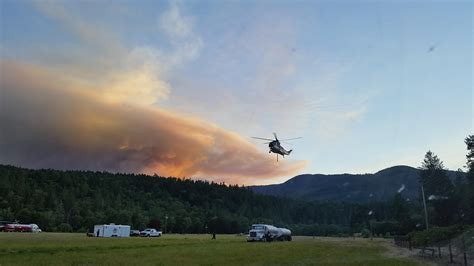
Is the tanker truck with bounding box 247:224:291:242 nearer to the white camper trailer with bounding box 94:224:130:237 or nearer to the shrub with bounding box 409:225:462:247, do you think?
the shrub with bounding box 409:225:462:247

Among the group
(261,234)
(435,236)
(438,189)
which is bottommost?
(435,236)

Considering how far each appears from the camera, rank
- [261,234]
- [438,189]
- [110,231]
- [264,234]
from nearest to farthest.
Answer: [261,234]
[264,234]
[110,231]
[438,189]

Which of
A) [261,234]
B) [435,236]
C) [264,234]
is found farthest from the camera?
[264,234]

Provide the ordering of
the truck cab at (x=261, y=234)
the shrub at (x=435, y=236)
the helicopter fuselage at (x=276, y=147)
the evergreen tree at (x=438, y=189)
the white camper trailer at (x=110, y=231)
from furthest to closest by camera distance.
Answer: the evergreen tree at (x=438, y=189)
the white camper trailer at (x=110, y=231)
the truck cab at (x=261, y=234)
the helicopter fuselage at (x=276, y=147)
the shrub at (x=435, y=236)

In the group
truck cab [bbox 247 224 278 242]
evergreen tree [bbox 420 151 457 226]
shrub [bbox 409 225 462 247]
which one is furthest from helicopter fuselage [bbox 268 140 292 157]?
evergreen tree [bbox 420 151 457 226]

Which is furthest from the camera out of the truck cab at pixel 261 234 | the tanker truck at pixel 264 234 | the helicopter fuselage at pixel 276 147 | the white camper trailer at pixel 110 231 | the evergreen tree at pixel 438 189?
the evergreen tree at pixel 438 189

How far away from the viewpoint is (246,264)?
1403 inches

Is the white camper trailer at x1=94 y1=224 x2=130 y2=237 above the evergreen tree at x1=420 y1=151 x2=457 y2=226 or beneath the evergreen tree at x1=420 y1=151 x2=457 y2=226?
beneath

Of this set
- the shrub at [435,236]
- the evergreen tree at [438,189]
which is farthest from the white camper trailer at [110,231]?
the evergreen tree at [438,189]

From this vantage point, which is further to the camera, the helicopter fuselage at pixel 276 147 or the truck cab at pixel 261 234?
the truck cab at pixel 261 234

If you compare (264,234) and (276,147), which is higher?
(276,147)

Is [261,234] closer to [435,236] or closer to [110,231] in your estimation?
[435,236]

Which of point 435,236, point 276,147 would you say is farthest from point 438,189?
point 276,147

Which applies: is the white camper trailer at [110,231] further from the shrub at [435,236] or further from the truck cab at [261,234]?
the shrub at [435,236]
